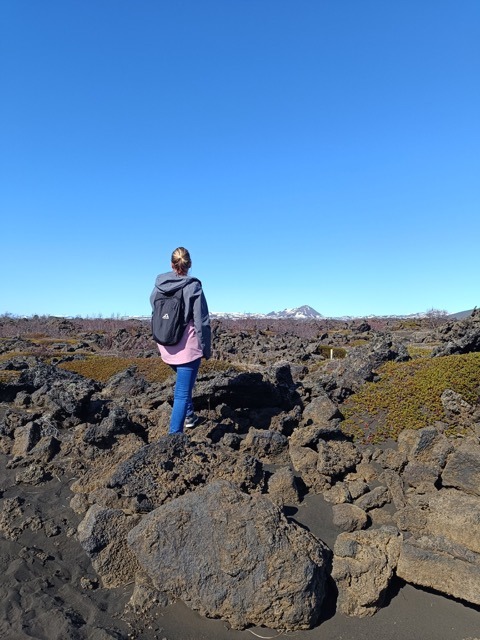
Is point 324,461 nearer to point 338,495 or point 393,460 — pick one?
point 338,495

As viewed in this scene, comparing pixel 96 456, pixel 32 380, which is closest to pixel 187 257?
pixel 96 456

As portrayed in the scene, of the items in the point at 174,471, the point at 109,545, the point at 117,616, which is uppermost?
the point at 174,471

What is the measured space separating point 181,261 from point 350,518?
3891 millimetres

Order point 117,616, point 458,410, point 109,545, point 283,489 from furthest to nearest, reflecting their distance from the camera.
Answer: point 458,410
point 283,489
point 109,545
point 117,616

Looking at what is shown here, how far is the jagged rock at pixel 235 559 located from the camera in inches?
145

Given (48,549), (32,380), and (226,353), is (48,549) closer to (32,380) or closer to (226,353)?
(32,380)

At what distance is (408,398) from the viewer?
25.8 feet

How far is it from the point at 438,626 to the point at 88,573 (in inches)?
125

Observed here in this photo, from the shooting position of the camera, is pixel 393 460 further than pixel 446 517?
Yes

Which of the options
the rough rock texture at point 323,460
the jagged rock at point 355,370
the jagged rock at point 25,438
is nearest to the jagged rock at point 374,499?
the rough rock texture at point 323,460

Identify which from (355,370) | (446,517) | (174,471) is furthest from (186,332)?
(355,370)

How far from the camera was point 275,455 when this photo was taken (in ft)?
21.4

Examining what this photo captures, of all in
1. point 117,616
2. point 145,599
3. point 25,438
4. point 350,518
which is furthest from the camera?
point 25,438

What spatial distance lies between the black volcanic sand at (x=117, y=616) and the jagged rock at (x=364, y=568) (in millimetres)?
108
